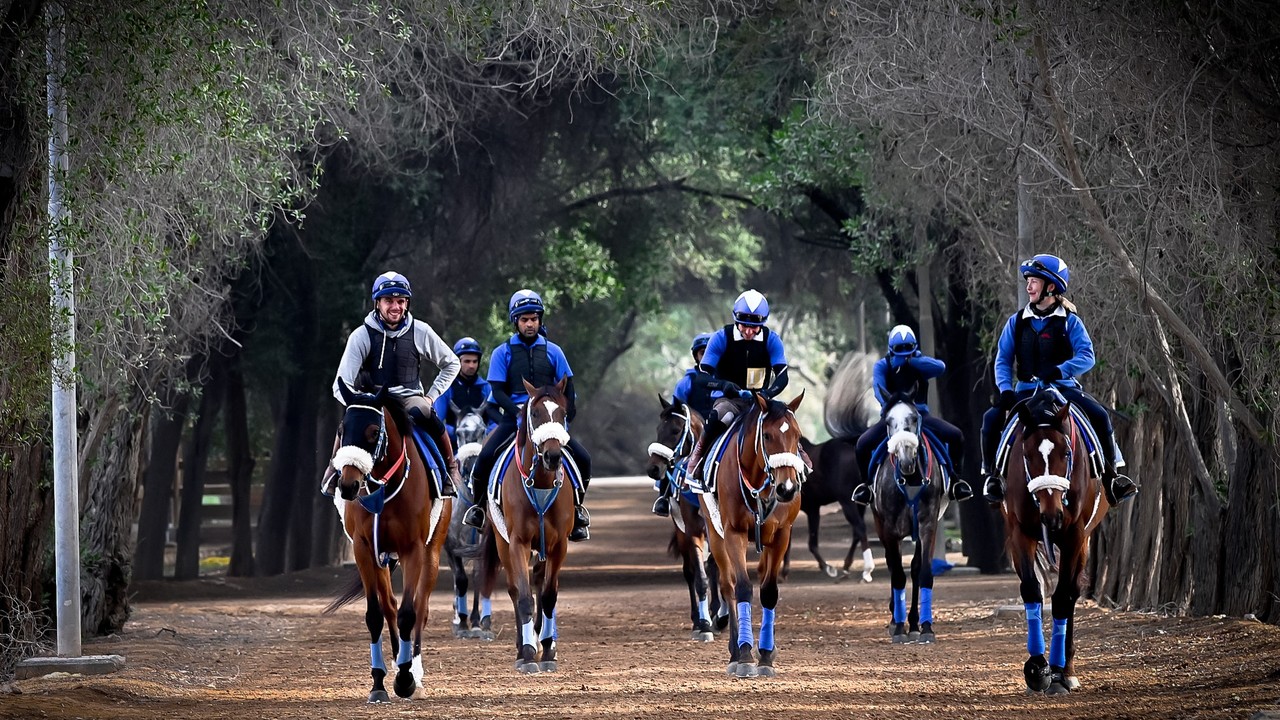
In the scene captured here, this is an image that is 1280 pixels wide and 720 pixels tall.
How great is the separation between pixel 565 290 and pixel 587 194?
1.93 metres

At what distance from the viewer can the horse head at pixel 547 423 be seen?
13039 millimetres

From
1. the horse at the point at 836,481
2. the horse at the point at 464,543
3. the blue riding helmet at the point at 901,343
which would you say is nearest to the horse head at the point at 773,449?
the blue riding helmet at the point at 901,343

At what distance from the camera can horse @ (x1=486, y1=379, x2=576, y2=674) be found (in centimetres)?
1348

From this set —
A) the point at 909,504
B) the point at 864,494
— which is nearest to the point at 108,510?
the point at 864,494

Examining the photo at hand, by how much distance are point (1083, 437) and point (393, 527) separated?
502cm

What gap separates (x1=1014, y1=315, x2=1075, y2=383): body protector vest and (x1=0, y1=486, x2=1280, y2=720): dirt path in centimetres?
235

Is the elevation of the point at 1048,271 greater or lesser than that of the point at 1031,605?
greater

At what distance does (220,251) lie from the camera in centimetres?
1942

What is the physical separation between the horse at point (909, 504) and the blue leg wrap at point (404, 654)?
5573 millimetres

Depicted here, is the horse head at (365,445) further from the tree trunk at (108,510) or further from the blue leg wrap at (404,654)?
the tree trunk at (108,510)

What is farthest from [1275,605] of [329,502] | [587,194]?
[329,502]

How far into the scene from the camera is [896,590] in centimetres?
1655

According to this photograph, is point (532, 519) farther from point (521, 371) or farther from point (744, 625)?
point (744, 625)

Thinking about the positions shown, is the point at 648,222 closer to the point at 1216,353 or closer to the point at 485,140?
the point at 485,140
